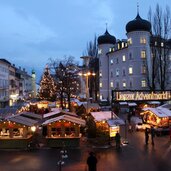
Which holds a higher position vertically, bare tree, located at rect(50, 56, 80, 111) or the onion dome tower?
the onion dome tower

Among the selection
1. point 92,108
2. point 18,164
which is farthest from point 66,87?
point 18,164

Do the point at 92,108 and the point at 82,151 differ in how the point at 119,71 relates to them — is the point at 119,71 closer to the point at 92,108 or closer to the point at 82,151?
the point at 92,108

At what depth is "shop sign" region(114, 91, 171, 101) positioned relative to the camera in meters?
40.6

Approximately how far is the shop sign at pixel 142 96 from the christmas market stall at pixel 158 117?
2375mm

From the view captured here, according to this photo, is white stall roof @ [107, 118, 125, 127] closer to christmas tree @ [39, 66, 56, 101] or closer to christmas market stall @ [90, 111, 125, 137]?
christmas market stall @ [90, 111, 125, 137]

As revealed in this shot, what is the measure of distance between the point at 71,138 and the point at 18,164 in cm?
669

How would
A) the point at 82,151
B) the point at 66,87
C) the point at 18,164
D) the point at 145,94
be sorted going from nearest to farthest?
the point at 18,164
the point at 82,151
the point at 145,94
the point at 66,87

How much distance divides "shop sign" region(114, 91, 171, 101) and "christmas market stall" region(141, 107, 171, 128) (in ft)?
7.79

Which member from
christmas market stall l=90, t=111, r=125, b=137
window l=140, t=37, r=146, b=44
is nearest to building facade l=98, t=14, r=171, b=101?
window l=140, t=37, r=146, b=44

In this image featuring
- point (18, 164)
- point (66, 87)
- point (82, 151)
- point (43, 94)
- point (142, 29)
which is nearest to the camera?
point (18, 164)

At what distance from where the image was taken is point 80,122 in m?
28.1

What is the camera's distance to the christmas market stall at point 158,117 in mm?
35844

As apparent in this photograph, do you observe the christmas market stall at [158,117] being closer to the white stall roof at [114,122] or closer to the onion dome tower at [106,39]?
the white stall roof at [114,122]

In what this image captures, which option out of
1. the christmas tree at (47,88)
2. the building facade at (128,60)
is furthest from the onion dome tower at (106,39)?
the christmas tree at (47,88)
